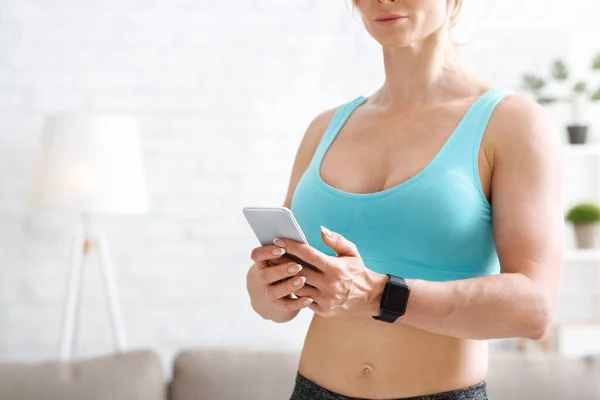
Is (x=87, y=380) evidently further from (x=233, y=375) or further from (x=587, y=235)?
(x=587, y=235)

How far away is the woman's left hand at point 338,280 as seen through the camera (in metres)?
1.06

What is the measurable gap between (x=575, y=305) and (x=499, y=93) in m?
2.40

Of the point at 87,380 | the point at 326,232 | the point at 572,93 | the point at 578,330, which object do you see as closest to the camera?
the point at 326,232

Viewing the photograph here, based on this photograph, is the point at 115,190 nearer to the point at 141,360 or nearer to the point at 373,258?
the point at 141,360

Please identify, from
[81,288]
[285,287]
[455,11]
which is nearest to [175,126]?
[81,288]

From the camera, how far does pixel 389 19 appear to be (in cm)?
128

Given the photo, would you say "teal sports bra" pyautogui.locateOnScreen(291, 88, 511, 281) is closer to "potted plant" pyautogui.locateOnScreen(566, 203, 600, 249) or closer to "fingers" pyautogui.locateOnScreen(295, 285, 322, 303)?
"fingers" pyautogui.locateOnScreen(295, 285, 322, 303)

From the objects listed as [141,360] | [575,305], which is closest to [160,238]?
[141,360]

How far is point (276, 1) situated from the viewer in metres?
3.26

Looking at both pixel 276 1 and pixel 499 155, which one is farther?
pixel 276 1

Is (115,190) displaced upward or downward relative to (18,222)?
upward

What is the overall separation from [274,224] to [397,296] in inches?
8.2

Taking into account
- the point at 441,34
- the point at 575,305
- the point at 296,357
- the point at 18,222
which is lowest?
the point at 575,305

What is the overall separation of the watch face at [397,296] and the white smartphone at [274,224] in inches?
4.4
